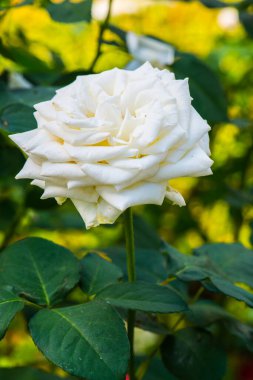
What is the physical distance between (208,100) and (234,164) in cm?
76

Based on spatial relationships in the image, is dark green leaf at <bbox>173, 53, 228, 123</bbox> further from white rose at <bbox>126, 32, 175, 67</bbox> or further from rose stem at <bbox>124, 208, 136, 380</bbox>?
rose stem at <bbox>124, 208, 136, 380</bbox>

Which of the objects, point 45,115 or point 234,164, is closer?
point 45,115

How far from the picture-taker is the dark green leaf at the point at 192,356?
38.2 inches

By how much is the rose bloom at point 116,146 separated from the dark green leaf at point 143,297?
110 mm

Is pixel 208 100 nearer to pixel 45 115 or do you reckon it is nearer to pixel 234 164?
pixel 45 115

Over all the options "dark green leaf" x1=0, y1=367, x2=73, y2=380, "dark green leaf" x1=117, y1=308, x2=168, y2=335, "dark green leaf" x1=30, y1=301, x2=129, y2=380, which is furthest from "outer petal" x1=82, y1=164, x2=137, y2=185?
"dark green leaf" x1=0, y1=367, x2=73, y2=380

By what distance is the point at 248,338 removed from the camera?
3.39ft

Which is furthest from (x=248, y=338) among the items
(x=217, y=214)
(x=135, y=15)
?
(x=135, y=15)

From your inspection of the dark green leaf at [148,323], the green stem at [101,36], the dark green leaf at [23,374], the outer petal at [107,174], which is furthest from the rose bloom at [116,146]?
the green stem at [101,36]

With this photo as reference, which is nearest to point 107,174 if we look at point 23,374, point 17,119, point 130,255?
point 130,255

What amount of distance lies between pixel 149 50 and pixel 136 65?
0.38 ft

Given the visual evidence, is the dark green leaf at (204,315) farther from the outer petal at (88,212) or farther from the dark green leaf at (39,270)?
the outer petal at (88,212)

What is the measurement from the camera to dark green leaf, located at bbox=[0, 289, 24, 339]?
2.47ft

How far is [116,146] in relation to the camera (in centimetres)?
74
